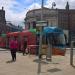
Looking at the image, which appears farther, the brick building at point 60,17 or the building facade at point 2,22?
the building facade at point 2,22

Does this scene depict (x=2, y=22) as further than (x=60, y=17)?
Yes

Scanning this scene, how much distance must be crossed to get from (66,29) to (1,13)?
39.4m

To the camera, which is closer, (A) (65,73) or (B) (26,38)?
(A) (65,73)

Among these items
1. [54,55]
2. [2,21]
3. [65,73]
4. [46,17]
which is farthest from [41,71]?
[2,21]

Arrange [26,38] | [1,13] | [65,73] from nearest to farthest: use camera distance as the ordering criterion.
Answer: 1. [65,73]
2. [26,38]
3. [1,13]

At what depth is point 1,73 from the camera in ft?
55.6

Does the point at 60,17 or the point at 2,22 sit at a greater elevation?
the point at 60,17

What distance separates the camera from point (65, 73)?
16844 millimetres

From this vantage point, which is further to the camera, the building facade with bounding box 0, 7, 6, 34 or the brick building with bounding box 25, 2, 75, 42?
the building facade with bounding box 0, 7, 6, 34

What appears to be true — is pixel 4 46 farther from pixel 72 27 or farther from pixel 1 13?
pixel 1 13

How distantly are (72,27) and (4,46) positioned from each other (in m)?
29.2

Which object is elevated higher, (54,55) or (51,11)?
(51,11)

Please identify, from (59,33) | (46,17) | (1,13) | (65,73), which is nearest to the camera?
(65,73)

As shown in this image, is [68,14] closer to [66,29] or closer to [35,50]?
[66,29]
